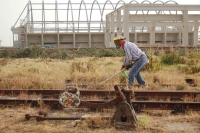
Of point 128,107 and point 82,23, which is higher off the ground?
point 82,23

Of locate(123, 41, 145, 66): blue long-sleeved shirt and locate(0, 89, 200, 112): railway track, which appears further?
locate(123, 41, 145, 66): blue long-sleeved shirt

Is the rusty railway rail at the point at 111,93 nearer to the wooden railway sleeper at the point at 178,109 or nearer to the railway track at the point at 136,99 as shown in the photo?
the railway track at the point at 136,99

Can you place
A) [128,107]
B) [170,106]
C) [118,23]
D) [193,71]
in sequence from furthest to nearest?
[118,23], [193,71], [170,106], [128,107]

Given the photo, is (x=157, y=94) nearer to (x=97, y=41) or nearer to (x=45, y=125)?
(x=45, y=125)

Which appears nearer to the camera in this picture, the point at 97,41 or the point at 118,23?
the point at 118,23

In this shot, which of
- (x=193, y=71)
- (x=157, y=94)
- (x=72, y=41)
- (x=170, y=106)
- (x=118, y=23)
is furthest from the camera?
(x=72, y=41)

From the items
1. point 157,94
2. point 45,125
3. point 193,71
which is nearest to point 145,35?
point 193,71


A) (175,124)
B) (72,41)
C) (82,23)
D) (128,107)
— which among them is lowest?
(175,124)

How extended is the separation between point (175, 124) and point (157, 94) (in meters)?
2.23

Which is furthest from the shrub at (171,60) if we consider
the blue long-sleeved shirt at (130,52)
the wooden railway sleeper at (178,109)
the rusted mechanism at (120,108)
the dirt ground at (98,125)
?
the rusted mechanism at (120,108)

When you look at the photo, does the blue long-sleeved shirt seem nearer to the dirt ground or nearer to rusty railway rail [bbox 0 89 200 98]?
rusty railway rail [bbox 0 89 200 98]

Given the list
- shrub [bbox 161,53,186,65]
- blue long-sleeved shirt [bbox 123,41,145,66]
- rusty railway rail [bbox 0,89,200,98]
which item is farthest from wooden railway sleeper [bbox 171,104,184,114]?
shrub [bbox 161,53,186,65]

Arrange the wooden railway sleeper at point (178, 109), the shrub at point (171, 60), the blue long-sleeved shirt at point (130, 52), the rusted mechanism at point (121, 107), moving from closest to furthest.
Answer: the rusted mechanism at point (121, 107) → the wooden railway sleeper at point (178, 109) → the blue long-sleeved shirt at point (130, 52) → the shrub at point (171, 60)

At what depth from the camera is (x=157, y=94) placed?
769 cm
